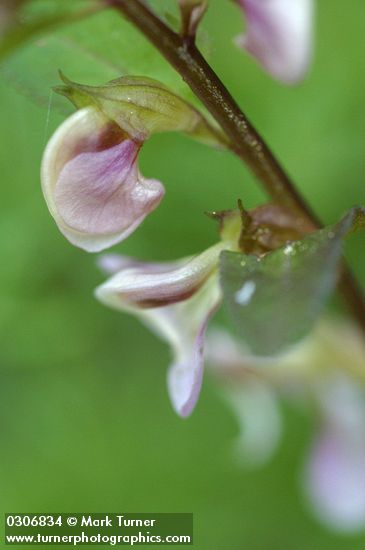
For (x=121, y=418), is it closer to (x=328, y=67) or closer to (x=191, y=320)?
(x=328, y=67)

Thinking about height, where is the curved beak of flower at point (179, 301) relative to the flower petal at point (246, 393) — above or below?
below

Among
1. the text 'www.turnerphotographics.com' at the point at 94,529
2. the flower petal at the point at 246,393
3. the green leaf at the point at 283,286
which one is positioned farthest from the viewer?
the text 'www.turnerphotographics.com' at the point at 94,529

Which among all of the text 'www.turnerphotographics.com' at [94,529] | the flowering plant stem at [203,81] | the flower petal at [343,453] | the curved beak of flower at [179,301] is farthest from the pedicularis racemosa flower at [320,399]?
the flowering plant stem at [203,81]

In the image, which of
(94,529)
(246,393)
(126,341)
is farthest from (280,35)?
(126,341)

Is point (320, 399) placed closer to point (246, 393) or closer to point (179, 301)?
point (246, 393)

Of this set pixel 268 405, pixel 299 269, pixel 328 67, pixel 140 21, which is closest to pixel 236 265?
pixel 299 269

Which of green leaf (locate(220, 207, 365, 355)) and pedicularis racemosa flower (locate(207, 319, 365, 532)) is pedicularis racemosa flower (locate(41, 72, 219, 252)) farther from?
pedicularis racemosa flower (locate(207, 319, 365, 532))

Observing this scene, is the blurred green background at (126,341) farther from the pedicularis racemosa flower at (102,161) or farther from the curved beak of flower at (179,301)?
the pedicularis racemosa flower at (102,161)
